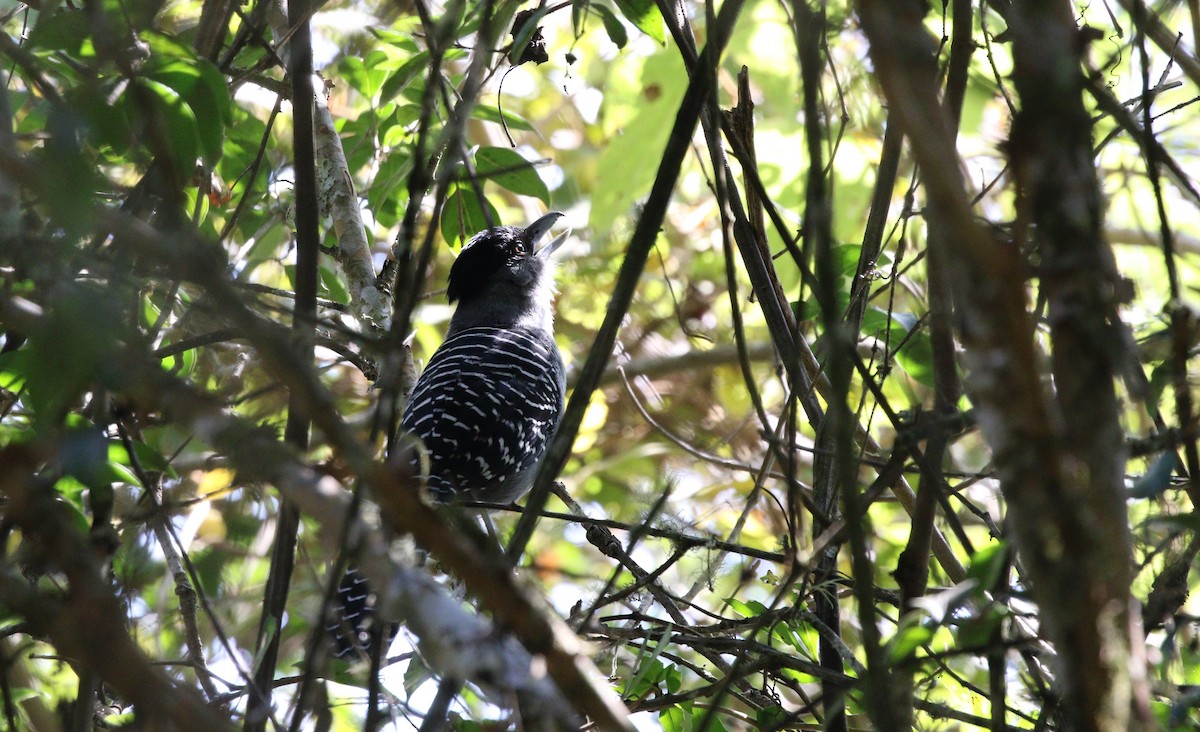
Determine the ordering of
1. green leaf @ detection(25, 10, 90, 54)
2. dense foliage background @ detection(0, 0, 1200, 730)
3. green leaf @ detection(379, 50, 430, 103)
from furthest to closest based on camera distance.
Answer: green leaf @ detection(379, 50, 430, 103) → green leaf @ detection(25, 10, 90, 54) → dense foliage background @ detection(0, 0, 1200, 730)

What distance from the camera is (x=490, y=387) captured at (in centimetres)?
446

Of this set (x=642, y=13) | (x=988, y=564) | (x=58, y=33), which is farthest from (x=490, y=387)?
(x=988, y=564)

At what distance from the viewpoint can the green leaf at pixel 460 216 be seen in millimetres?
3625

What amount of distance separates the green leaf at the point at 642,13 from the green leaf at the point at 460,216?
1109 millimetres

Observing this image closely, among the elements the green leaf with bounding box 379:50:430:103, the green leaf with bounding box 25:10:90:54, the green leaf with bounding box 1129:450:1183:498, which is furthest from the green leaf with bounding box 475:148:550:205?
the green leaf with bounding box 1129:450:1183:498

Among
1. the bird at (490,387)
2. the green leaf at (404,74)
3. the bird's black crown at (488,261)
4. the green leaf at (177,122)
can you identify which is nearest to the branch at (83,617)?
the green leaf at (177,122)

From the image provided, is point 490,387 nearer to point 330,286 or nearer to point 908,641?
point 330,286

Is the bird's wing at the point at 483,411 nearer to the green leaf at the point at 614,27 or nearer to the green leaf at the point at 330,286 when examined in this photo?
the green leaf at the point at 330,286

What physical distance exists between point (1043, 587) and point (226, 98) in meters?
1.68

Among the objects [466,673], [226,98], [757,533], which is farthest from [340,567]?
[757,533]

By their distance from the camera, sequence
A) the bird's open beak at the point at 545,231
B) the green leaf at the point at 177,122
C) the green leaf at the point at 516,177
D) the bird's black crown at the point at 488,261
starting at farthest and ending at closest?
the bird's open beak at the point at 545,231, the bird's black crown at the point at 488,261, the green leaf at the point at 516,177, the green leaf at the point at 177,122

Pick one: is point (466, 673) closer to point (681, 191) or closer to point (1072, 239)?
point (1072, 239)

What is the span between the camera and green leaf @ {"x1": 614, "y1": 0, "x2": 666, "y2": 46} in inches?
101

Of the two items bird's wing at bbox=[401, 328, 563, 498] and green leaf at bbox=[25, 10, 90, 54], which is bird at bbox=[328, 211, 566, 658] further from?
green leaf at bbox=[25, 10, 90, 54]
